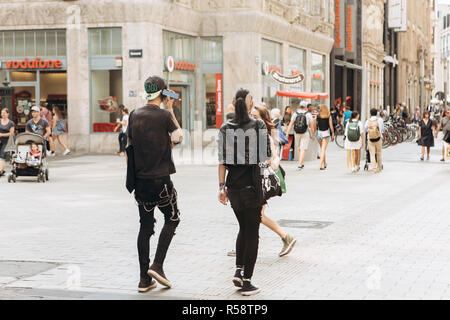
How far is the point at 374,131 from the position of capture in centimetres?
1912

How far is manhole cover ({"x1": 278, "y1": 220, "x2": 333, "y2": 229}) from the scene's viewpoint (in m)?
10.2

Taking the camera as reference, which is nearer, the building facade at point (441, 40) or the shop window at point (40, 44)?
the shop window at point (40, 44)

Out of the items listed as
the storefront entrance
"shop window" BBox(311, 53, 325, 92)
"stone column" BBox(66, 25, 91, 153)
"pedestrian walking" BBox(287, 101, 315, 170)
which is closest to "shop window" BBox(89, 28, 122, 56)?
"stone column" BBox(66, 25, 91, 153)

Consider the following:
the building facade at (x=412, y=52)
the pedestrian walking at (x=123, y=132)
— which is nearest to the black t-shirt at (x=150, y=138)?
the pedestrian walking at (x=123, y=132)

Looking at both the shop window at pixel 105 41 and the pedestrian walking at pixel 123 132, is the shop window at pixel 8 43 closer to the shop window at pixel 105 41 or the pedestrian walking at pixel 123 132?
the shop window at pixel 105 41

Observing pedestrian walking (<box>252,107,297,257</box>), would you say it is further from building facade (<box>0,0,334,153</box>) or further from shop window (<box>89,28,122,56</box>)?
shop window (<box>89,28,122,56</box>)

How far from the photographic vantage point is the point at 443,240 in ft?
29.8

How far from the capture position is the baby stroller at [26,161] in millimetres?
16609

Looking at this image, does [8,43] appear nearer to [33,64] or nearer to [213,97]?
[33,64]

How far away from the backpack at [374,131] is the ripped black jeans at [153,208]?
13.0 m

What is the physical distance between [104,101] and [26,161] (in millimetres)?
10696


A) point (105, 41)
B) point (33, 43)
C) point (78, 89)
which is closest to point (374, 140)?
point (105, 41)
